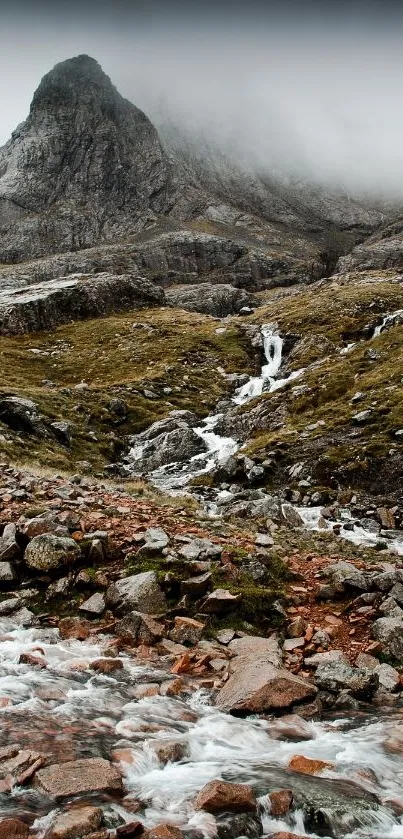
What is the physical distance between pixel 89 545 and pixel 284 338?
7865 centimetres

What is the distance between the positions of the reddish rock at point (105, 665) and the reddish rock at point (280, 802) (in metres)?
4.41

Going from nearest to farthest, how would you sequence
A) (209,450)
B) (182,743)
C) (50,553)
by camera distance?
(182,743) → (50,553) → (209,450)

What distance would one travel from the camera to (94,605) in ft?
40.3

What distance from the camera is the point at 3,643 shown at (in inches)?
422

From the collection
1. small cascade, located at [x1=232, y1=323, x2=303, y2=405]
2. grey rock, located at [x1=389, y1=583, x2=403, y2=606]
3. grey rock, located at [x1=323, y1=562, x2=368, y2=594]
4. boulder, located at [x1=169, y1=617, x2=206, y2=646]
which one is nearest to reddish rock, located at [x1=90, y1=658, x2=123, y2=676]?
boulder, located at [x1=169, y1=617, x2=206, y2=646]

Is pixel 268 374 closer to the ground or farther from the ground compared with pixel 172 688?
closer to the ground

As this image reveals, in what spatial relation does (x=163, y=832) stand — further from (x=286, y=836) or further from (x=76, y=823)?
(x=286, y=836)

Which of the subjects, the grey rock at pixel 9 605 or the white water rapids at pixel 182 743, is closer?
the white water rapids at pixel 182 743

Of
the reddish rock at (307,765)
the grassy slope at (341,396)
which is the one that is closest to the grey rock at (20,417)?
the grassy slope at (341,396)

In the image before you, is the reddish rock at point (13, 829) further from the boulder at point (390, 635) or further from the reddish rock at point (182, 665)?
the boulder at point (390, 635)

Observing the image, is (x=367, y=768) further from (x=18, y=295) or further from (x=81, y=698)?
(x=18, y=295)

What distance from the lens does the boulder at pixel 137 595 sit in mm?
12242

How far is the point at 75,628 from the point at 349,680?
5.61 meters

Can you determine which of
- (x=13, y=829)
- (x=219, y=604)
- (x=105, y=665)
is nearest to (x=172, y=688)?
(x=105, y=665)
